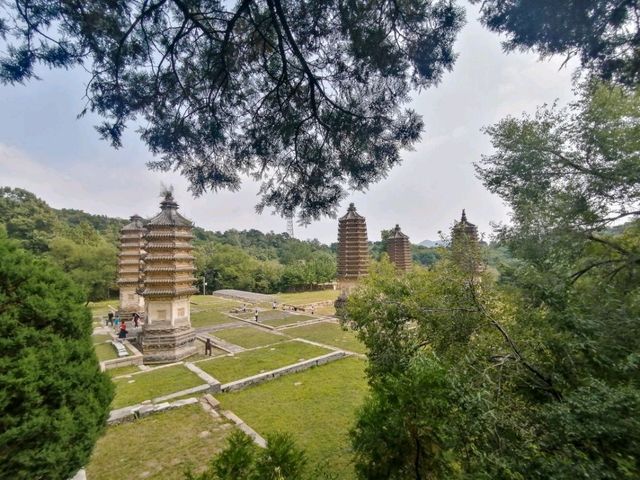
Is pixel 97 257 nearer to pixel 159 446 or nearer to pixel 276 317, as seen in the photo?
pixel 276 317

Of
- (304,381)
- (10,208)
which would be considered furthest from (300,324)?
(10,208)

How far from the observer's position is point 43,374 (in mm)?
2883

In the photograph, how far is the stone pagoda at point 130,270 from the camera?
17.9 metres

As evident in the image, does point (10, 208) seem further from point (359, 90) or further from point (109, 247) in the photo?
point (359, 90)

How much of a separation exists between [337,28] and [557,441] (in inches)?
173

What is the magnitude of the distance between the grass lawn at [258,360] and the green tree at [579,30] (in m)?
9.54

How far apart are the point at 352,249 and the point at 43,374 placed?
17917mm

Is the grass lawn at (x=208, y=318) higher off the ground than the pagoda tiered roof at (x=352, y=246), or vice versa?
the pagoda tiered roof at (x=352, y=246)

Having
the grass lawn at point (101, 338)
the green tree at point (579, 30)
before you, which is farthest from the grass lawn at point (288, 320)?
the green tree at point (579, 30)

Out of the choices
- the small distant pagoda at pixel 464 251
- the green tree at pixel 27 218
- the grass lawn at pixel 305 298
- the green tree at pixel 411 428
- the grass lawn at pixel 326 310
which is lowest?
the grass lawn at pixel 326 310

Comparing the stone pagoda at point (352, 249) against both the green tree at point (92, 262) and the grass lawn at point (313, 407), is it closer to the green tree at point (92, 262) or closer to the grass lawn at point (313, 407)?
the grass lawn at point (313, 407)

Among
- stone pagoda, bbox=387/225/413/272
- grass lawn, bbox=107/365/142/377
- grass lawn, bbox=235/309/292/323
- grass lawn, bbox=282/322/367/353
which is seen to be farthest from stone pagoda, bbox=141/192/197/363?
stone pagoda, bbox=387/225/413/272

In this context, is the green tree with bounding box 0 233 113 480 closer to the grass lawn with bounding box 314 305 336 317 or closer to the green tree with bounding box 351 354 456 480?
the green tree with bounding box 351 354 456 480

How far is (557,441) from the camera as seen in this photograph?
2.45 meters
